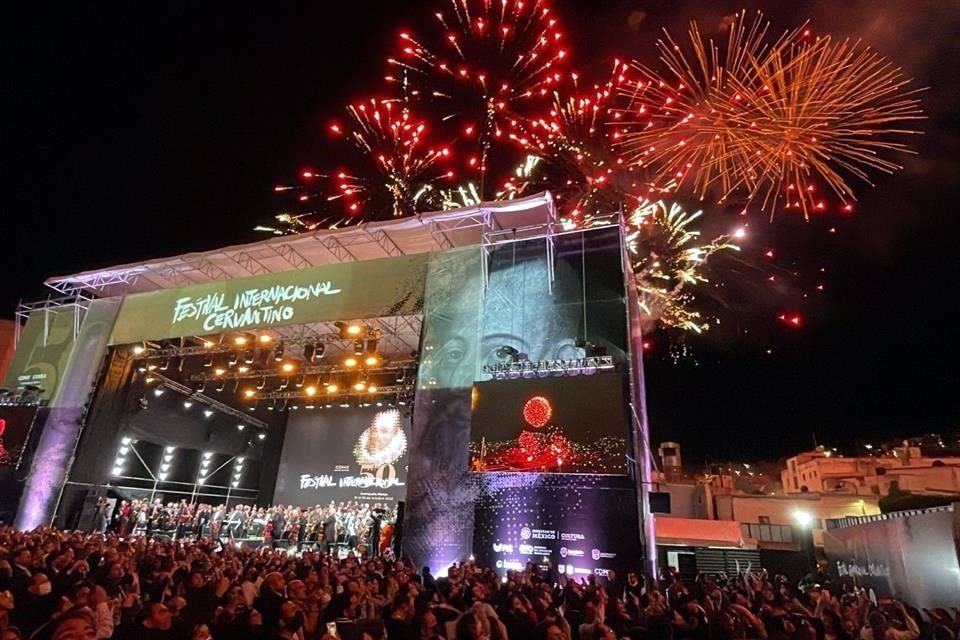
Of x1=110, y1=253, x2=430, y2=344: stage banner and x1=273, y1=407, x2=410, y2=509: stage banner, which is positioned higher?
x1=110, y1=253, x2=430, y2=344: stage banner

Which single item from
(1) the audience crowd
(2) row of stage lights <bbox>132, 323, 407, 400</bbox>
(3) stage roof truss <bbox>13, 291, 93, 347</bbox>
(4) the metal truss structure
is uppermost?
→ (3) stage roof truss <bbox>13, 291, 93, 347</bbox>

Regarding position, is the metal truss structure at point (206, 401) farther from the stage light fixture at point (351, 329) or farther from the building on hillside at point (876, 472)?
the building on hillside at point (876, 472)

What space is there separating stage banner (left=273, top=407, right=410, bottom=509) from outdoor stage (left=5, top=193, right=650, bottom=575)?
0.28 feet

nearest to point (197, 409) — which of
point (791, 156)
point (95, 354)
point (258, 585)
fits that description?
point (95, 354)

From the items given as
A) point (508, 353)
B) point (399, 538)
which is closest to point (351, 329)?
point (508, 353)

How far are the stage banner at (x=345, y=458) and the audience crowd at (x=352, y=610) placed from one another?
14.0m

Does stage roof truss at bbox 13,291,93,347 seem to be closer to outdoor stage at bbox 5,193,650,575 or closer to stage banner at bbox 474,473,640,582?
outdoor stage at bbox 5,193,650,575

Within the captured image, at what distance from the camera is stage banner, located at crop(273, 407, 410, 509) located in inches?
920

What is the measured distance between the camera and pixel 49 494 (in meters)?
17.4

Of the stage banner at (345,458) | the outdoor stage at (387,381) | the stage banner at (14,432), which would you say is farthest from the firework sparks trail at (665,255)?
the stage banner at (14,432)

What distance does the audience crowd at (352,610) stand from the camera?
5062mm

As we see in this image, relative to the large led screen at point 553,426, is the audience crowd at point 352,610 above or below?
below

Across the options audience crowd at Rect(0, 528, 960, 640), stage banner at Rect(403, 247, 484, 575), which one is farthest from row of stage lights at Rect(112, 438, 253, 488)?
stage banner at Rect(403, 247, 484, 575)

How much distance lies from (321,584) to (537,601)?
2.87 meters
